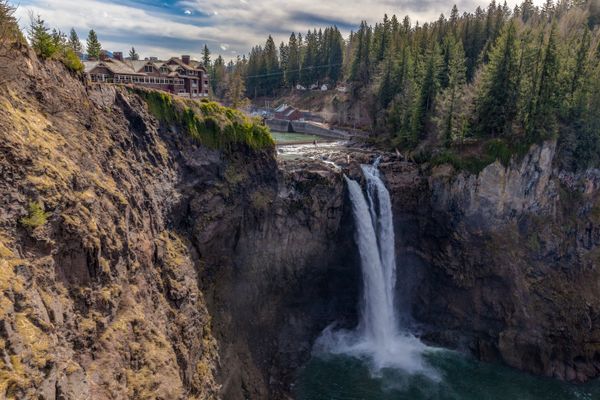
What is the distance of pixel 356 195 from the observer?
42.8 metres

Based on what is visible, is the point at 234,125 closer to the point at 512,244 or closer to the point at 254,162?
the point at 254,162

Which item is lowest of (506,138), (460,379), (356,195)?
(460,379)

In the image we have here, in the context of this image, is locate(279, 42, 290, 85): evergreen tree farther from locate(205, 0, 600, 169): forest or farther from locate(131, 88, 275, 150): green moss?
locate(131, 88, 275, 150): green moss

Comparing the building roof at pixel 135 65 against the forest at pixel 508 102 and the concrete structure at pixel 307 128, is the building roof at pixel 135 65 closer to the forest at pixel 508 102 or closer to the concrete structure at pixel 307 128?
the forest at pixel 508 102

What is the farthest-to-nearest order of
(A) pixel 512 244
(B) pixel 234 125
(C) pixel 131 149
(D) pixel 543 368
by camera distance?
(A) pixel 512 244 < (D) pixel 543 368 < (B) pixel 234 125 < (C) pixel 131 149

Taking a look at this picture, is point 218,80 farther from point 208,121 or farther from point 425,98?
point 208,121

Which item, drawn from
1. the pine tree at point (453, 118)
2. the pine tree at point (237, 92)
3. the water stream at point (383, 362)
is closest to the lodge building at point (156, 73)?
the pine tree at point (237, 92)

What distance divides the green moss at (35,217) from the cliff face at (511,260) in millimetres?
35242

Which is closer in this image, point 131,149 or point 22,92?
point 22,92

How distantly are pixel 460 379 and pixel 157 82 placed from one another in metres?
42.1

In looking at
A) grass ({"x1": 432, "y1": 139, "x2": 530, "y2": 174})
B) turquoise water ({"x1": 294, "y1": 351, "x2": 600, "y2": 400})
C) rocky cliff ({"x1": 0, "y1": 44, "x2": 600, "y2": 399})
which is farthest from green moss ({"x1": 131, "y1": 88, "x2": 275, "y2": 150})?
turquoise water ({"x1": 294, "y1": 351, "x2": 600, "y2": 400})

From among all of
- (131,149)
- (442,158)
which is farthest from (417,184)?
(131,149)

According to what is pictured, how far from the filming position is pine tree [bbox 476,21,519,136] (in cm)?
4600

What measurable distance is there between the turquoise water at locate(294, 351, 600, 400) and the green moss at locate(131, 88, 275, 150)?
21.3 meters
